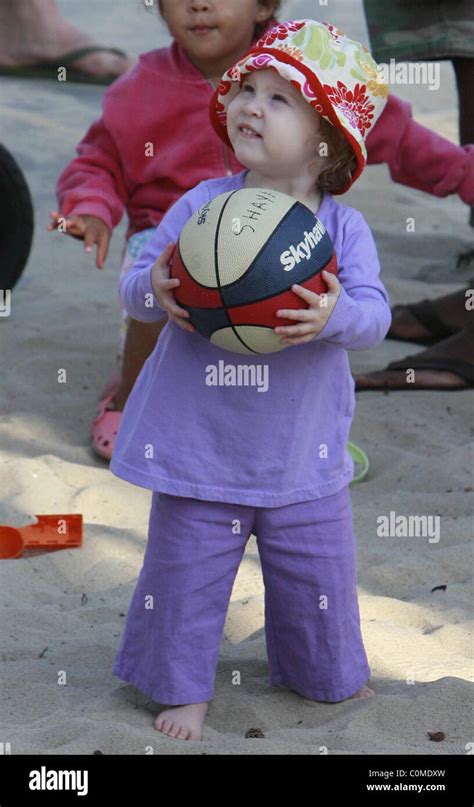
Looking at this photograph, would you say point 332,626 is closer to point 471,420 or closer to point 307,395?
point 307,395

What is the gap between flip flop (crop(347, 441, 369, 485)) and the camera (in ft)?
13.9

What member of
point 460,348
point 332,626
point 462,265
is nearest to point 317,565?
point 332,626

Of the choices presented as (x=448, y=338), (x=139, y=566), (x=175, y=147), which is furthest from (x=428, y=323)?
(x=139, y=566)

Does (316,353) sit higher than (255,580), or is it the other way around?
(316,353)

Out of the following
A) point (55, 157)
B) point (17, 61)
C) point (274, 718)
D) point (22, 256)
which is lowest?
point (274, 718)

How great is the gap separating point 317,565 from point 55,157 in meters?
5.01

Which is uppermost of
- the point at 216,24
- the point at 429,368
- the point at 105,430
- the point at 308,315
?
the point at 216,24

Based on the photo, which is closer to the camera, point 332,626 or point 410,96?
point 332,626

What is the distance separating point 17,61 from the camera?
9.42 meters

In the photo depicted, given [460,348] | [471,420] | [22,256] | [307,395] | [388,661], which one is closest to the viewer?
[307,395]

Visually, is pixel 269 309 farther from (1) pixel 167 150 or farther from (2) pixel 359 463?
(1) pixel 167 150

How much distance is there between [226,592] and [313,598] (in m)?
0.19

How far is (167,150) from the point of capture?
4504 mm
